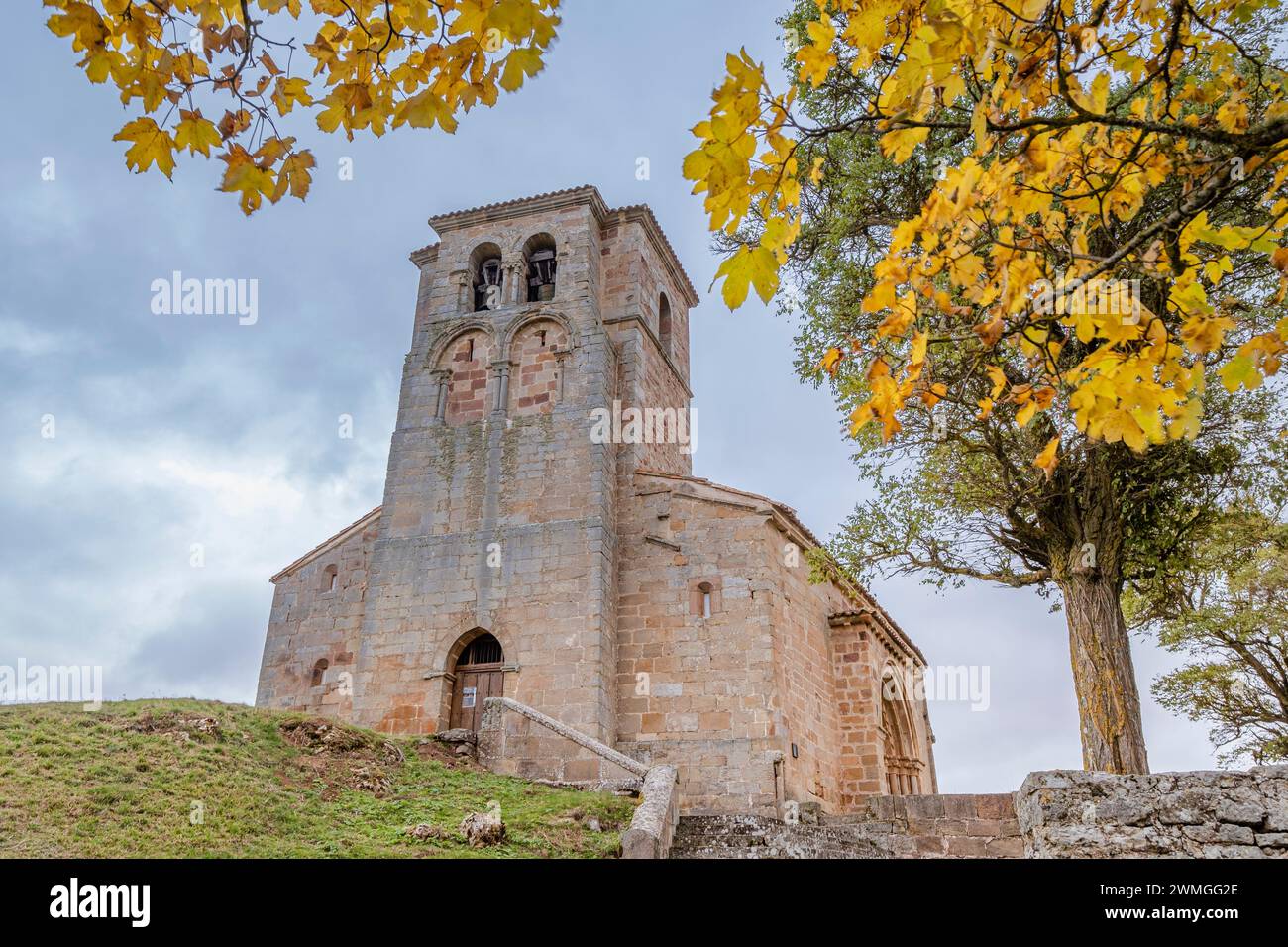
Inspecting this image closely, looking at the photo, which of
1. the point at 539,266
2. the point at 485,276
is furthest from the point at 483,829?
the point at 485,276

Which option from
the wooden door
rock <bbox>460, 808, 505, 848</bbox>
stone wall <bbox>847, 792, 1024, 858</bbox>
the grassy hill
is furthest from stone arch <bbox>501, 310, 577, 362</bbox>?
stone wall <bbox>847, 792, 1024, 858</bbox>

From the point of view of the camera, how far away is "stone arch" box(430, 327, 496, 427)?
19.8 m

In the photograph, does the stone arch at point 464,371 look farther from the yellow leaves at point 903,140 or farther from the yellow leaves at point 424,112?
the yellow leaves at point 903,140

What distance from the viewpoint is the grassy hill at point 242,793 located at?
8695mm

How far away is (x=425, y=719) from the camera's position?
16.9 m

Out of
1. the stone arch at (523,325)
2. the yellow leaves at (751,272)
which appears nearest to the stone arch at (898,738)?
the stone arch at (523,325)

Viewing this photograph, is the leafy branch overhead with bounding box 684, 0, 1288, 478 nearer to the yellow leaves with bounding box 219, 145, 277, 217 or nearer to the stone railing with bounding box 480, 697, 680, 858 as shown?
the yellow leaves with bounding box 219, 145, 277, 217

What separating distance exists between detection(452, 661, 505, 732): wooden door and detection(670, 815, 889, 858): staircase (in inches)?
236

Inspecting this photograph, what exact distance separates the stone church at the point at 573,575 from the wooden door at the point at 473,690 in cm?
4
